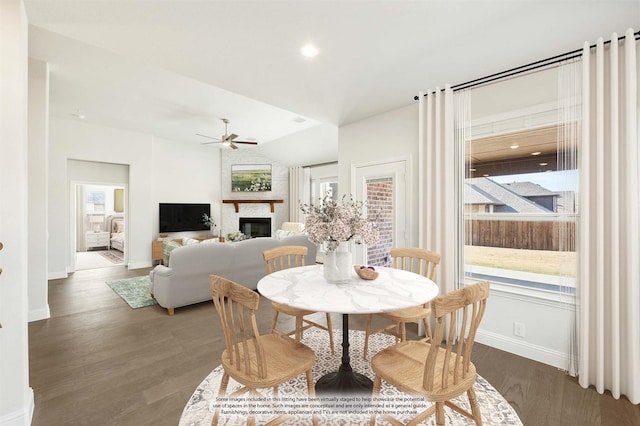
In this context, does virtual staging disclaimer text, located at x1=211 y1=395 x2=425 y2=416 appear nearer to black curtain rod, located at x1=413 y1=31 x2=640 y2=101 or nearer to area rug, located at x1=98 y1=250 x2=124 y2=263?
black curtain rod, located at x1=413 y1=31 x2=640 y2=101

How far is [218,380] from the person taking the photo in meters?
2.12

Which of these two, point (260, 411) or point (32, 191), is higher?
point (32, 191)

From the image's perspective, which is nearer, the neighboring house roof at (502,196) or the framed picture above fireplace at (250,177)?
the neighboring house roof at (502,196)

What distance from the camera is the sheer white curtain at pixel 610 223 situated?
1889 mm

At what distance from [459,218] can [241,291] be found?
2.35 metres

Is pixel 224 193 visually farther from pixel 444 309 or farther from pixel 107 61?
pixel 444 309

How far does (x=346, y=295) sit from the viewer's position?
1638mm

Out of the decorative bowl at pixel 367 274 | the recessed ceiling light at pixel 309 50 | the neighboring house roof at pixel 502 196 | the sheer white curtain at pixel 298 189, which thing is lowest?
the decorative bowl at pixel 367 274

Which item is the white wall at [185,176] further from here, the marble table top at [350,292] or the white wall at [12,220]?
the marble table top at [350,292]

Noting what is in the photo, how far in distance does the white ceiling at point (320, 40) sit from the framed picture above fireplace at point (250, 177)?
4221 millimetres

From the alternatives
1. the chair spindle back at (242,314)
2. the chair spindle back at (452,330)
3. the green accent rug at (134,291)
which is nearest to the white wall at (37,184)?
the green accent rug at (134,291)

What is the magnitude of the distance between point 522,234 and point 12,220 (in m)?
3.85

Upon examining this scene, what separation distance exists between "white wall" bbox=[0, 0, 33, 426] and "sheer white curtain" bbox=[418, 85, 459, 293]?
3.18 meters

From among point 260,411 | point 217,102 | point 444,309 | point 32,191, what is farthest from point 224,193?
point 444,309
